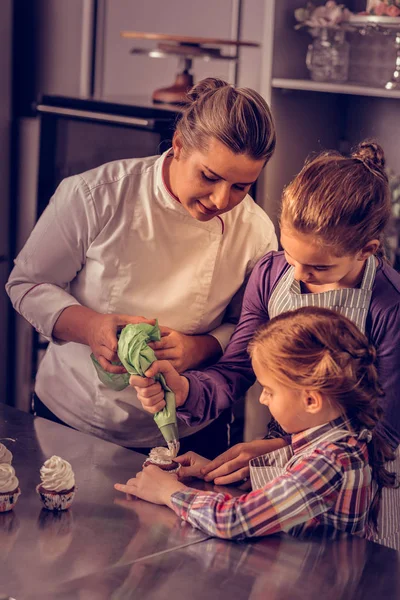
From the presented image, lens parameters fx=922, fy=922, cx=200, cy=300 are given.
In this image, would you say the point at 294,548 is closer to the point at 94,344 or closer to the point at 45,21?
the point at 94,344

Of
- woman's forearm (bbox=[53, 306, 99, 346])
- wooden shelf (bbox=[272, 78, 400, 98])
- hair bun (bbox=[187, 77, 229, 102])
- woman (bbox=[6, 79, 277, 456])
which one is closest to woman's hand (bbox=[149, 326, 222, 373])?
woman (bbox=[6, 79, 277, 456])

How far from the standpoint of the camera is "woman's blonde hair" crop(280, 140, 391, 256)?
171 cm

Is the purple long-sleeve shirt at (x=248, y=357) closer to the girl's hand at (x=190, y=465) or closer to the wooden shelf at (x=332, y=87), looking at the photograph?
the girl's hand at (x=190, y=465)

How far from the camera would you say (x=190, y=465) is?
Result: 1.84 metres

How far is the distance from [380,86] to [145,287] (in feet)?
3.47

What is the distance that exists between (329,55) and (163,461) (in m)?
1.51

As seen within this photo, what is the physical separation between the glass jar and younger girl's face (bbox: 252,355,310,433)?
1.40 m

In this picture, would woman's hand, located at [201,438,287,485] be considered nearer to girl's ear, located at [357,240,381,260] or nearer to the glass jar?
girl's ear, located at [357,240,381,260]

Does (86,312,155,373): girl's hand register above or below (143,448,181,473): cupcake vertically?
above

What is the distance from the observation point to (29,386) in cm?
359

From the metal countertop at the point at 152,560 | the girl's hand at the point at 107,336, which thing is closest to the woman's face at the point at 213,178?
the girl's hand at the point at 107,336

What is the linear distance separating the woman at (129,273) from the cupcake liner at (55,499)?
0.41 metres

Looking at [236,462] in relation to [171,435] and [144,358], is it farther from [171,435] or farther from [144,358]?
[144,358]

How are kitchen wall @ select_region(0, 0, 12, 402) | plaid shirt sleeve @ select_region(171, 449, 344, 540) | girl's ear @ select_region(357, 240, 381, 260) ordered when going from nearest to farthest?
plaid shirt sleeve @ select_region(171, 449, 344, 540) < girl's ear @ select_region(357, 240, 381, 260) < kitchen wall @ select_region(0, 0, 12, 402)
